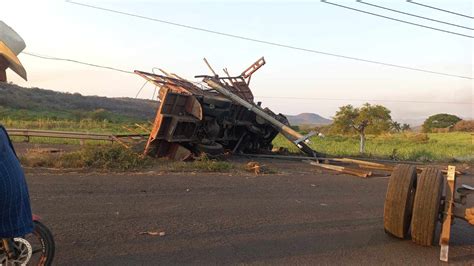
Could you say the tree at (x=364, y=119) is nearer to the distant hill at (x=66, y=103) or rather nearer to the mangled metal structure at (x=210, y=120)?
the mangled metal structure at (x=210, y=120)

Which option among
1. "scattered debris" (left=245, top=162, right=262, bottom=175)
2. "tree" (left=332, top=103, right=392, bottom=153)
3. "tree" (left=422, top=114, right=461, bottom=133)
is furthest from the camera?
"tree" (left=422, top=114, right=461, bottom=133)

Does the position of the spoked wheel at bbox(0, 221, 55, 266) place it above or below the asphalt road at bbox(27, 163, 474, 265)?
above

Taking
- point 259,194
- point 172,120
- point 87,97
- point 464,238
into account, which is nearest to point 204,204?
point 259,194

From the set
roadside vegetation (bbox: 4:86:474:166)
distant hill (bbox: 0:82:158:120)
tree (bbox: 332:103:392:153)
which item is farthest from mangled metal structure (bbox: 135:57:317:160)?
distant hill (bbox: 0:82:158:120)

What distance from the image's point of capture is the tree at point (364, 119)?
2577 cm

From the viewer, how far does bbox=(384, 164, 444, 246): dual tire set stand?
5.77 metres

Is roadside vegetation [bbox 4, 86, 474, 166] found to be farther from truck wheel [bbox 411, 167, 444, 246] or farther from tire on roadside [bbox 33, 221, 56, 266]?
tire on roadside [bbox 33, 221, 56, 266]

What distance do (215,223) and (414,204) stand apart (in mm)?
2734

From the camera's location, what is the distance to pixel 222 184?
1055 cm

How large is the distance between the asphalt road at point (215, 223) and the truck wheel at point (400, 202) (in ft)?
0.82

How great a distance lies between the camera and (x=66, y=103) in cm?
8006

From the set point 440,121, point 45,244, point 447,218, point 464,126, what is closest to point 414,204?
point 447,218

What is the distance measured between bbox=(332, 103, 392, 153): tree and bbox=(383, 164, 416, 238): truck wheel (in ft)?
65.2

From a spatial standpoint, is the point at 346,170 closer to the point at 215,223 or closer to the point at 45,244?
the point at 215,223
